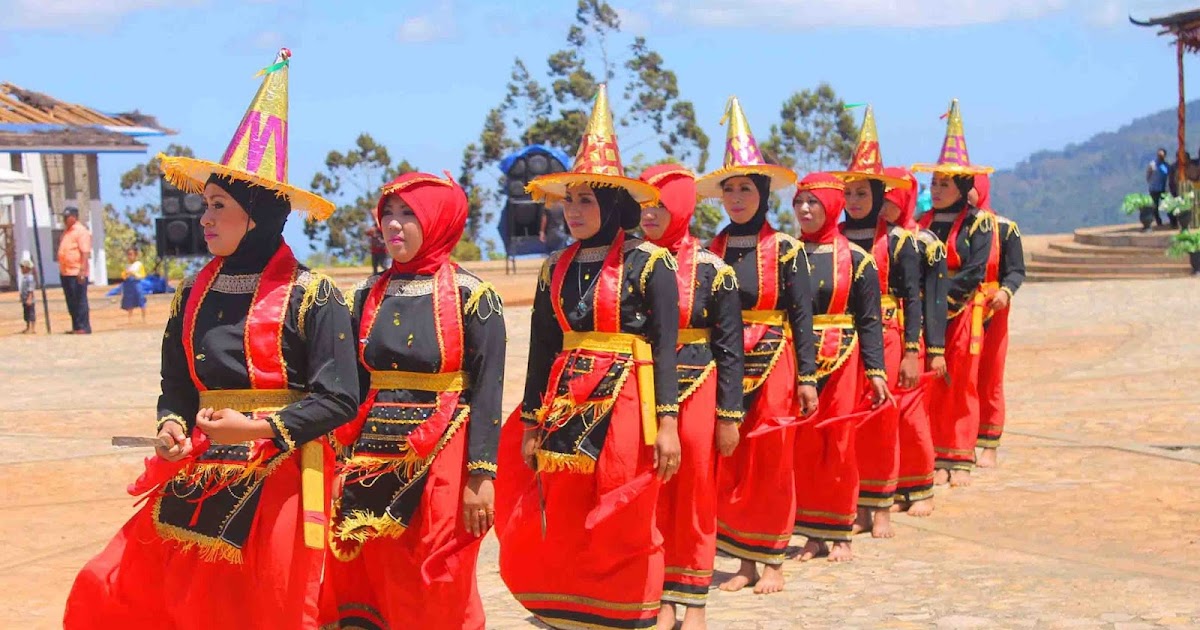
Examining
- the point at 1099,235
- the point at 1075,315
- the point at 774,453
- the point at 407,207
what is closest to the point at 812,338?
the point at 774,453

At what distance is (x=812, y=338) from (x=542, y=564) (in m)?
2.32

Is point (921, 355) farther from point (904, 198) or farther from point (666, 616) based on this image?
point (666, 616)

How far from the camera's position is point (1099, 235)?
37.9m

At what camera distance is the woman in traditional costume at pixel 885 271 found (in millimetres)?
10180

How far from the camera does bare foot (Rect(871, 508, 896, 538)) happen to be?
996 cm

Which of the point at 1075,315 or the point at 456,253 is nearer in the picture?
the point at 1075,315

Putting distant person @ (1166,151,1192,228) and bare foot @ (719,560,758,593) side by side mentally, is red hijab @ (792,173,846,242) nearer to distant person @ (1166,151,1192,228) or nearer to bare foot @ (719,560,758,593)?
bare foot @ (719,560,758,593)

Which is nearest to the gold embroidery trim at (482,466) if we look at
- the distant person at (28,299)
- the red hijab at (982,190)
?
the red hijab at (982,190)

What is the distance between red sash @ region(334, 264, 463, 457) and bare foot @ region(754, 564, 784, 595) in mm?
2822

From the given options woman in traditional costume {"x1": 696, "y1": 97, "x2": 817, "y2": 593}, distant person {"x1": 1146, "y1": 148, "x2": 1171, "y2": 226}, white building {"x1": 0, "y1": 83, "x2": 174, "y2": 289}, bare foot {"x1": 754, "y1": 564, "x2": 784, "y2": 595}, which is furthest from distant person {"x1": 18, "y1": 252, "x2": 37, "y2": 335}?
distant person {"x1": 1146, "y1": 148, "x2": 1171, "y2": 226}

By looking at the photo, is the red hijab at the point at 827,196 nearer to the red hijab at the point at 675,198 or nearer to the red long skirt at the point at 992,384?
the red hijab at the point at 675,198

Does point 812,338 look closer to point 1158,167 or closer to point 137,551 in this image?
point 137,551

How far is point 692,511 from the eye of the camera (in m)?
7.60

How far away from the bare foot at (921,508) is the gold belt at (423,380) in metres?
5.05
